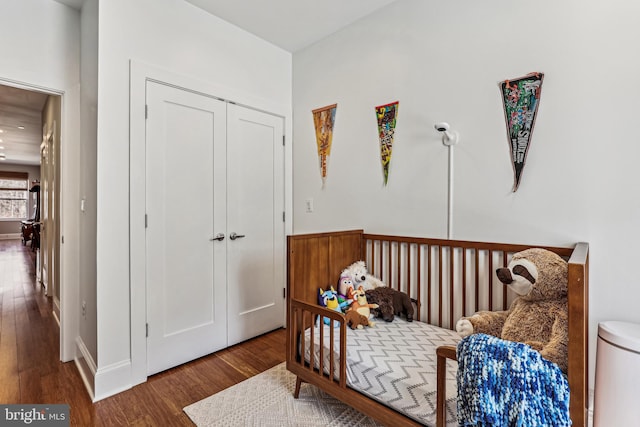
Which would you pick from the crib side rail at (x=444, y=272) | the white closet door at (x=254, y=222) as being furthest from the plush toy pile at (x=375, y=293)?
the white closet door at (x=254, y=222)

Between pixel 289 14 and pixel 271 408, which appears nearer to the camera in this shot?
pixel 271 408

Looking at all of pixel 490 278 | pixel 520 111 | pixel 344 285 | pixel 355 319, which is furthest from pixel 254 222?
pixel 520 111

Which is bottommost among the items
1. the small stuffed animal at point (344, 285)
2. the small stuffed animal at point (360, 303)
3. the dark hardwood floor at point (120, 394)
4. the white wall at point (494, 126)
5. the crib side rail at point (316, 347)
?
the dark hardwood floor at point (120, 394)

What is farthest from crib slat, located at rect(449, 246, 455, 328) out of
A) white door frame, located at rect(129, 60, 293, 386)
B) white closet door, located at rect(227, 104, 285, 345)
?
white door frame, located at rect(129, 60, 293, 386)

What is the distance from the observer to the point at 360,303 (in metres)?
1.98

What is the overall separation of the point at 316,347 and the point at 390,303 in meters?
0.57

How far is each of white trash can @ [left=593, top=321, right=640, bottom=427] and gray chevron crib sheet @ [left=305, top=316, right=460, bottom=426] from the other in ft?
1.64

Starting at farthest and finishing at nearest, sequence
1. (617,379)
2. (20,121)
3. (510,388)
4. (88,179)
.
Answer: (20,121), (88,179), (617,379), (510,388)

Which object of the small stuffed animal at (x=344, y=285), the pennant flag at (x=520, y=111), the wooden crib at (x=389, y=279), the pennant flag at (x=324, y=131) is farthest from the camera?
the pennant flag at (x=324, y=131)

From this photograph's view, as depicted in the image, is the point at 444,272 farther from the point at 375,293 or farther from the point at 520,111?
the point at 520,111

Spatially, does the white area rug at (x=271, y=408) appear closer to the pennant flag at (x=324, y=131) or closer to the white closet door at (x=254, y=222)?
the white closet door at (x=254, y=222)

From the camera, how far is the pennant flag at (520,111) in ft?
5.50

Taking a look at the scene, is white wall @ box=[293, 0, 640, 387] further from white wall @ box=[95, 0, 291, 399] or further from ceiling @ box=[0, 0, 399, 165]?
white wall @ box=[95, 0, 291, 399]

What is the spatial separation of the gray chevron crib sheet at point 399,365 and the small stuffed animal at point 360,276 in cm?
32
